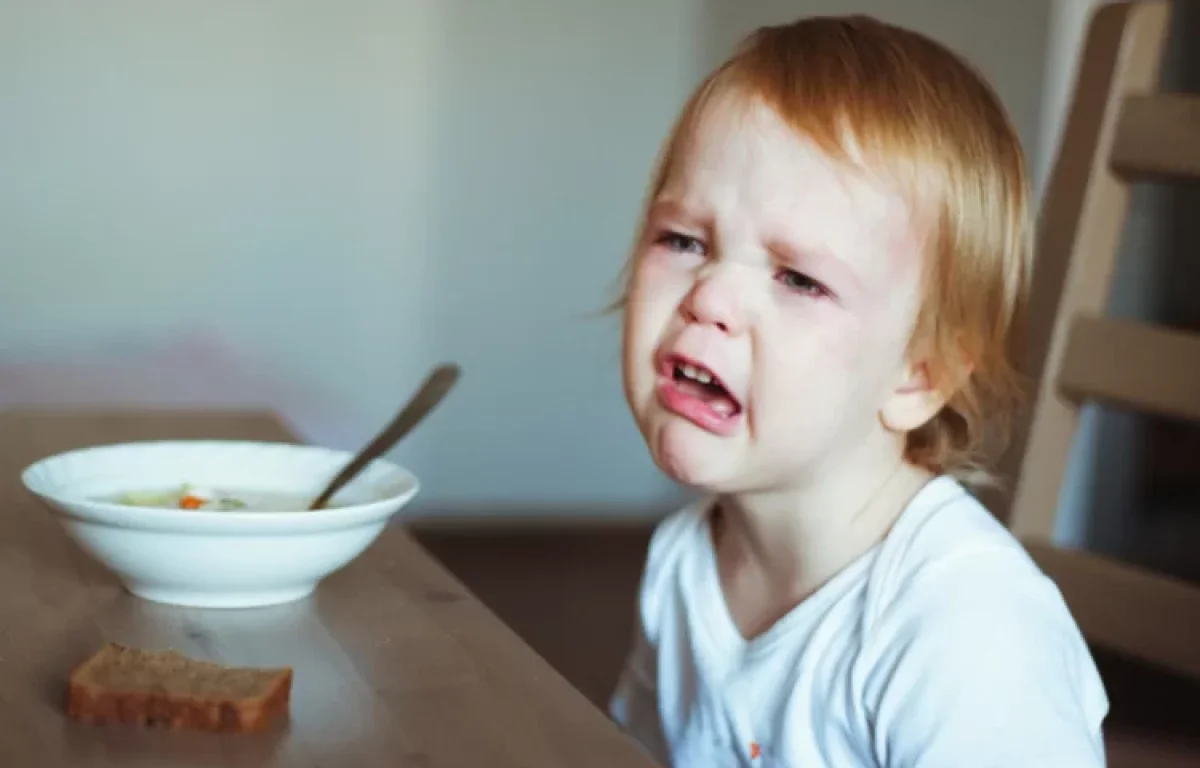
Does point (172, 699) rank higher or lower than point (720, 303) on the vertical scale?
lower

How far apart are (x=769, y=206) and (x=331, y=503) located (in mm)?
342

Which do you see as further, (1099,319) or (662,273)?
(1099,319)

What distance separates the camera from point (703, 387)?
2.69 feet

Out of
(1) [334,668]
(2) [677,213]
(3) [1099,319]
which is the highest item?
(2) [677,213]

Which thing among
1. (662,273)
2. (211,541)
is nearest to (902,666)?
(662,273)

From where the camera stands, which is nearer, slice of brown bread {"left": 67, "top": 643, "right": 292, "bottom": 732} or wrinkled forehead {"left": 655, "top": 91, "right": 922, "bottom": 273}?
slice of brown bread {"left": 67, "top": 643, "right": 292, "bottom": 732}

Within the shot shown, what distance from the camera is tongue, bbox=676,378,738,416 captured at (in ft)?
2.67

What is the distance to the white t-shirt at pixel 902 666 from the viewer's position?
74cm

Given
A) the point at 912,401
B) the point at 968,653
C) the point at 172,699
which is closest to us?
the point at 172,699

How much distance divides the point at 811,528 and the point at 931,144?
0.79 feet

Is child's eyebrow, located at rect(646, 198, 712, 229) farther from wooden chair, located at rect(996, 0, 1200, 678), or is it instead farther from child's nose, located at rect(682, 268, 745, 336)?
wooden chair, located at rect(996, 0, 1200, 678)

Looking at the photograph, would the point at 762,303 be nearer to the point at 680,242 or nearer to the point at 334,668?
the point at 680,242

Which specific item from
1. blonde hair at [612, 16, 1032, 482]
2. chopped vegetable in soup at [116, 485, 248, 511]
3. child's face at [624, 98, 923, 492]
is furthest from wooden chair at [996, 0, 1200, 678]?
chopped vegetable in soup at [116, 485, 248, 511]

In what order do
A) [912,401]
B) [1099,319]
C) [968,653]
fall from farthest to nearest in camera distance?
[1099,319]
[912,401]
[968,653]
